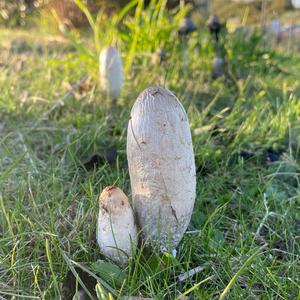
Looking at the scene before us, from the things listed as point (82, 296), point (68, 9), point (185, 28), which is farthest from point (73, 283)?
point (68, 9)

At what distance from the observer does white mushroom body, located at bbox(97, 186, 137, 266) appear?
A: 3.16ft

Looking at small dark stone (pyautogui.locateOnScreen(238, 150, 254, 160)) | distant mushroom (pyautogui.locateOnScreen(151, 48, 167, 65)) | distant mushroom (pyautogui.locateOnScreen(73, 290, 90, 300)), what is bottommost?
small dark stone (pyautogui.locateOnScreen(238, 150, 254, 160))

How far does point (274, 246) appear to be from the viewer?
132cm

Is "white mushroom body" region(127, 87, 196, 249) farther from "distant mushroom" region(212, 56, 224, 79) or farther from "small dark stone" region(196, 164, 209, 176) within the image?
"distant mushroom" region(212, 56, 224, 79)

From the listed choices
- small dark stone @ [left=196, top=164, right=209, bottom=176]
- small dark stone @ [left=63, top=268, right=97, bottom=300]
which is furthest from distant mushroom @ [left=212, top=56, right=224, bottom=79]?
small dark stone @ [left=63, top=268, right=97, bottom=300]

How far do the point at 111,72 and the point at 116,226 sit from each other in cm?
137

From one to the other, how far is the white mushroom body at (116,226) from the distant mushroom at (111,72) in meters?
1.33

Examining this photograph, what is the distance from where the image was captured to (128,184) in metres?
1.51

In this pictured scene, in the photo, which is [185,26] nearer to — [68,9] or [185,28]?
[185,28]

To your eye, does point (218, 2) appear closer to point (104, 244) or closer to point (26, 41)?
point (26, 41)

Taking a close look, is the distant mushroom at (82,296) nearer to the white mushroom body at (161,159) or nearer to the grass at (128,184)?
the grass at (128,184)

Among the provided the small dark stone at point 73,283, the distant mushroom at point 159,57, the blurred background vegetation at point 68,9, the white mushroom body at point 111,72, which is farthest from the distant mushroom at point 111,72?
the blurred background vegetation at point 68,9

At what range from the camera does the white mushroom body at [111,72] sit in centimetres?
218

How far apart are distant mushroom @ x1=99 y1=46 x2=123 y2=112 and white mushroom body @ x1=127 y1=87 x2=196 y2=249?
124 cm
